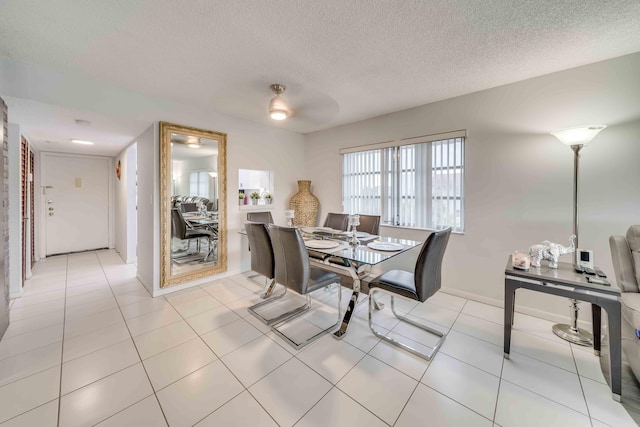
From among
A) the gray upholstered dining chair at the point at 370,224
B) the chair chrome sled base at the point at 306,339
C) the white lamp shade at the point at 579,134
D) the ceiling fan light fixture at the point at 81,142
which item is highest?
the ceiling fan light fixture at the point at 81,142

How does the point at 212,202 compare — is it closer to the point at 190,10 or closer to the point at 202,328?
the point at 202,328

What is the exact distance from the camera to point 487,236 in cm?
282

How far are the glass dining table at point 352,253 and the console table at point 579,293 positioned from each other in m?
0.87

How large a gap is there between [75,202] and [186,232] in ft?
11.6

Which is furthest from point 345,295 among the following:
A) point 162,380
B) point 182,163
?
point 182,163

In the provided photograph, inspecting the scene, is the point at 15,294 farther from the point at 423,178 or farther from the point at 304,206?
the point at 423,178

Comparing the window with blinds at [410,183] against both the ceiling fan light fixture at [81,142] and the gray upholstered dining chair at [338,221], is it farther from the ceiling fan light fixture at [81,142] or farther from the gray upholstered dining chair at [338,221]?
the ceiling fan light fixture at [81,142]

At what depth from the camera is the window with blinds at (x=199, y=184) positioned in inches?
132

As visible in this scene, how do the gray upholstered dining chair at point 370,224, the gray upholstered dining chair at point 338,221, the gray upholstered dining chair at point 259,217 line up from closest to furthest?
the gray upholstered dining chair at point 370,224 → the gray upholstered dining chair at point 338,221 → the gray upholstered dining chair at point 259,217

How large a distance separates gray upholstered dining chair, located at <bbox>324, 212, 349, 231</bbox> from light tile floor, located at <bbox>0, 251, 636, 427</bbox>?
125 cm

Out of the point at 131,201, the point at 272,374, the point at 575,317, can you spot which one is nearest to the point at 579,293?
the point at 575,317

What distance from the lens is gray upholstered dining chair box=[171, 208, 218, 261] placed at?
3.21 metres

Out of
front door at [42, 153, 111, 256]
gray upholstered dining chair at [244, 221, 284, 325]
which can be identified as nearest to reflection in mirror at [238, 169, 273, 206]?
gray upholstered dining chair at [244, 221, 284, 325]

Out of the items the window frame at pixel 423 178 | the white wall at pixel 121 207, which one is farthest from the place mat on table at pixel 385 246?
the white wall at pixel 121 207
